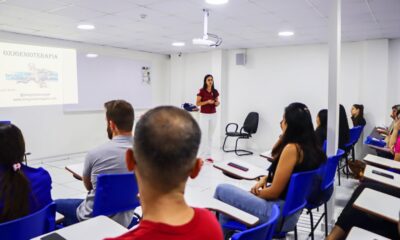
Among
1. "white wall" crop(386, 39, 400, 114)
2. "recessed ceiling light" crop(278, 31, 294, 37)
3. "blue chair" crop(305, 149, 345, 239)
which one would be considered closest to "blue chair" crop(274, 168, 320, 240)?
"blue chair" crop(305, 149, 345, 239)

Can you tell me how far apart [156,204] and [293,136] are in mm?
1618

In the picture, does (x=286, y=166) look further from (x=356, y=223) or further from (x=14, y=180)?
(x=14, y=180)

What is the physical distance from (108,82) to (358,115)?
5230 millimetres

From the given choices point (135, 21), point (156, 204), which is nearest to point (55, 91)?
point (135, 21)

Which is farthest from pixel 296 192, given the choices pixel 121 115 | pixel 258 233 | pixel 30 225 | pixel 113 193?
pixel 30 225

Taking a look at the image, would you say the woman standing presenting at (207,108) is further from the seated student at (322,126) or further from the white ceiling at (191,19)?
the seated student at (322,126)

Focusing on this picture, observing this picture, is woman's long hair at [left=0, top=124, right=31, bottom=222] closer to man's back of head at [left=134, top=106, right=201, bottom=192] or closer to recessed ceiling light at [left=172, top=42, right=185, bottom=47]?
man's back of head at [left=134, top=106, right=201, bottom=192]

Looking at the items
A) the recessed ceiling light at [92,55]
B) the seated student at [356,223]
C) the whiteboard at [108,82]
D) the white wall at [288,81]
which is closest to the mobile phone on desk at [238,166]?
the seated student at [356,223]

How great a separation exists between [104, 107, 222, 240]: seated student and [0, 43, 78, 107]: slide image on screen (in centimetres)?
555

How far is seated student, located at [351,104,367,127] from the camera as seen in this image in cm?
566

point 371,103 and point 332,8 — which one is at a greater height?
point 332,8

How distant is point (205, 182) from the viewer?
464cm

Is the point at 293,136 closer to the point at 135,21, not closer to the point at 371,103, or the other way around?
the point at 135,21

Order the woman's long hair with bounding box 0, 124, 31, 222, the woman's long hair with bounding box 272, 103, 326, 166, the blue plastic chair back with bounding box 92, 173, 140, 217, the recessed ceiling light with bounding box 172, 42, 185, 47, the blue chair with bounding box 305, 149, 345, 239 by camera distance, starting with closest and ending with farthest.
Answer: the woman's long hair with bounding box 0, 124, 31, 222, the blue plastic chair back with bounding box 92, 173, 140, 217, the woman's long hair with bounding box 272, 103, 326, 166, the blue chair with bounding box 305, 149, 345, 239, the recessed ceiling light with bounding box 172, 42, 185, 47
